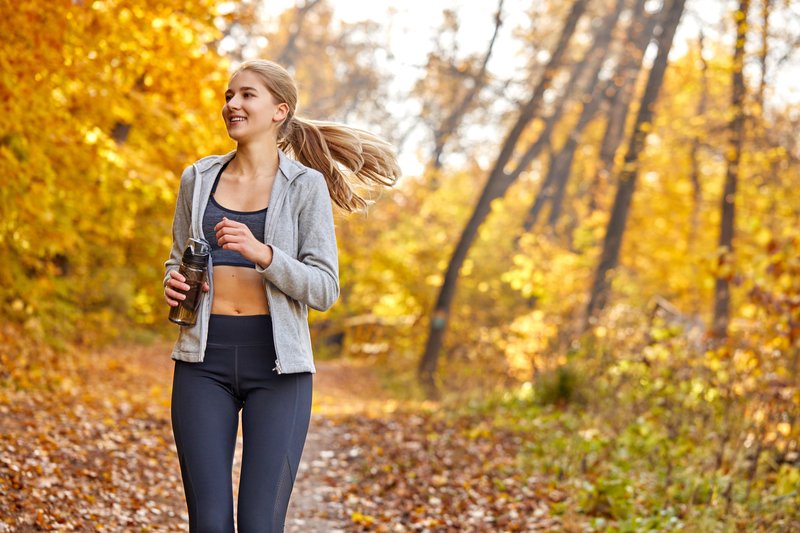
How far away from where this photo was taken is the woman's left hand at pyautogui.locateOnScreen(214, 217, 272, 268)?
10.7 feet

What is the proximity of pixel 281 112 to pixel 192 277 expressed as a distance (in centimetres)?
85

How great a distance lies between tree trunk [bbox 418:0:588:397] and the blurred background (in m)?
0.05

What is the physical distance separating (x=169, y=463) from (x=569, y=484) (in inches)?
126

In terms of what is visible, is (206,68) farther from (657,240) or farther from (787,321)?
(657,240)

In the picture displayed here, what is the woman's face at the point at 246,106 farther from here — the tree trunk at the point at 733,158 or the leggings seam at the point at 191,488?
the tree trunk at the point at 733,158

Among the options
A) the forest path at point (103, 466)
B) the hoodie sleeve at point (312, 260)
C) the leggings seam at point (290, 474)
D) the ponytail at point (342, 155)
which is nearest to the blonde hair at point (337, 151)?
the ponytail at point (342, 155)

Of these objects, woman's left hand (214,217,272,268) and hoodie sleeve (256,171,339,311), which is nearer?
woman's left hand (214,217,272,268)

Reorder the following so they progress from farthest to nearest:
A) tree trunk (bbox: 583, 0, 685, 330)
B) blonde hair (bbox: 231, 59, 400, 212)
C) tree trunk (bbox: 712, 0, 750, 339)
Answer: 1. tree trunk (bbox: 583, 0, 685, 330)
2. tree trunk (bbox: 712, 0, 750, 339)
3. blonde hair (bbox: 231, 59, 400, 212)

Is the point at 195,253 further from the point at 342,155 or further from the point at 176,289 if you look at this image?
the point at 342,155

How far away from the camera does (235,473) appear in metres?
8.08

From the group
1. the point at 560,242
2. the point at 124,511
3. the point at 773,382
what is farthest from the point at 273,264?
the point at 560,242

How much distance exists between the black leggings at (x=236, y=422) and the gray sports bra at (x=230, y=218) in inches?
8.4

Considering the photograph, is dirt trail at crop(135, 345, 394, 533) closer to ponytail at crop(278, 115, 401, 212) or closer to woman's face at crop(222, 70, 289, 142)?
ponytail at crop(278, 115, 401, 212)

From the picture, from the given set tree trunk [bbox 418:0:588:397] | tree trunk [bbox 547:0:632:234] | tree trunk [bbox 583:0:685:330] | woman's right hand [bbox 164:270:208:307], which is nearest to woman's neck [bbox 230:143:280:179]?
woman's right hand [bbox 164:270:208:307]
